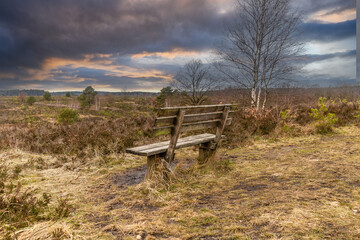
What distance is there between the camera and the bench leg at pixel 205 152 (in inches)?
194

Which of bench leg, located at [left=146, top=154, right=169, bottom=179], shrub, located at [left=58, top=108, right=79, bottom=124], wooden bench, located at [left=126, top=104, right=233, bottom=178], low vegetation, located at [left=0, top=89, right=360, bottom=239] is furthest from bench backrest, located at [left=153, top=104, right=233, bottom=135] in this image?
shrub, located at [left=58, top=108, right=79, bottom=124]

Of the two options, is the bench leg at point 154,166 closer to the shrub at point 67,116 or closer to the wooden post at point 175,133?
the wooden post at point 175,133

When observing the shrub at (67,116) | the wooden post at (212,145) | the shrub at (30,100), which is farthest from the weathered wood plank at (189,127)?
the shrub at (30,100)

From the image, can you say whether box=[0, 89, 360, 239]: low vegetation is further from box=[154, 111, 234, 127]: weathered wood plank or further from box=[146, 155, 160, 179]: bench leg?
box=[154, 111, 234, 127]: weathered wood plank

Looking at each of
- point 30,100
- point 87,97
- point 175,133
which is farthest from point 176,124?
point 30,100

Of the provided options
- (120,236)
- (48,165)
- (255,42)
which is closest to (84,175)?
(48,165)

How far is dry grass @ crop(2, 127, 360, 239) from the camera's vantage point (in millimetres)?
2289

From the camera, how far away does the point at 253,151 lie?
6.43 metres

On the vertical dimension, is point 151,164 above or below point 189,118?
below

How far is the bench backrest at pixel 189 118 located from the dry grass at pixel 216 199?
831 millimetres

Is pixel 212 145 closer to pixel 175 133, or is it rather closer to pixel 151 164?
pixel 175 133

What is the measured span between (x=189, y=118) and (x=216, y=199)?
1422 mm

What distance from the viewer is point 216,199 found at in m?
3.18

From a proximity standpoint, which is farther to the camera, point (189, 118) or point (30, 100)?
point (30, 100)
